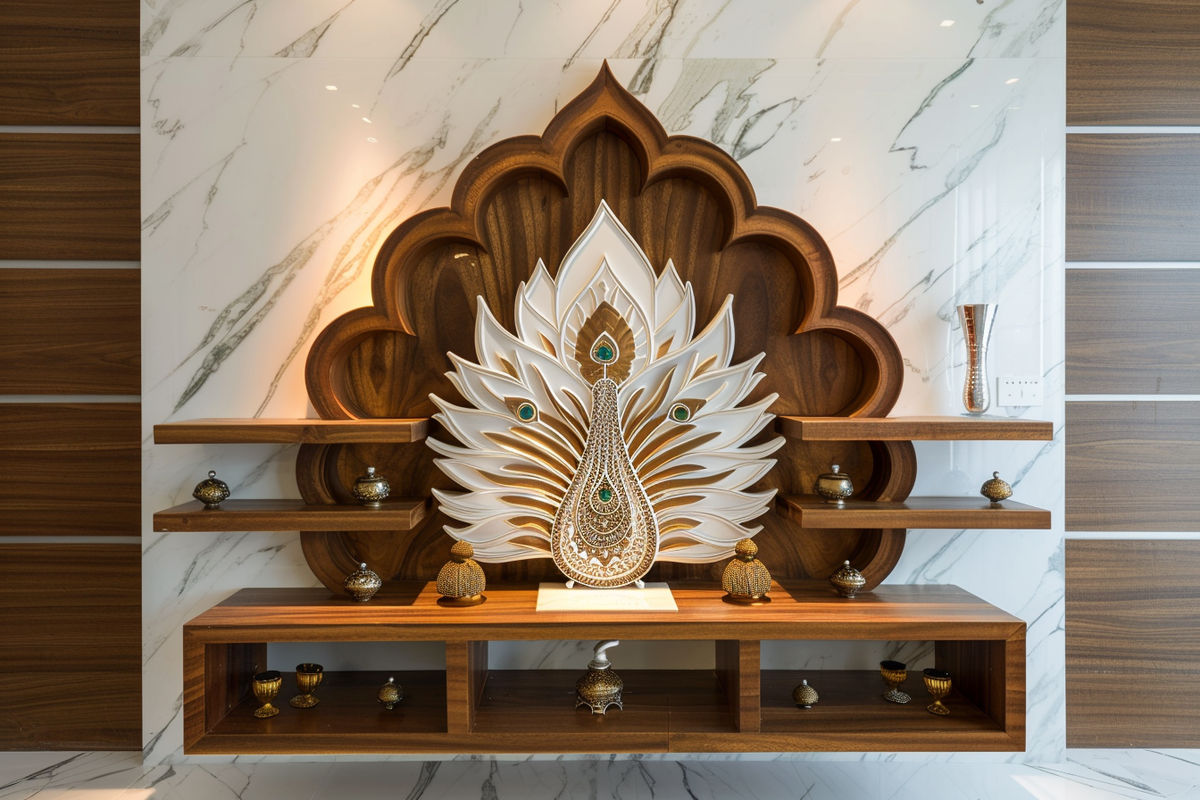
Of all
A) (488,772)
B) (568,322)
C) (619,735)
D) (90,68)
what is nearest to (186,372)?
(90,68)

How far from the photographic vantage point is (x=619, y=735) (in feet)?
5.84

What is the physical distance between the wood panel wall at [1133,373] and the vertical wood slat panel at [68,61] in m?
2.68

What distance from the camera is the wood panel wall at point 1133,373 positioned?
2.13 meters

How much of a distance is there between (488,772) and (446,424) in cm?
96

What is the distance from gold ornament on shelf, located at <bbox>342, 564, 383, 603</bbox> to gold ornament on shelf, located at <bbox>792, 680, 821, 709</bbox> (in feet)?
3.59

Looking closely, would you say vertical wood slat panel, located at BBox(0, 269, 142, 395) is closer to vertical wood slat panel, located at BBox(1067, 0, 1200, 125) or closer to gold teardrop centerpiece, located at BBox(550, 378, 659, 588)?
gold teardrop centerpiece, located at BBox(550, 378, 659, 588)

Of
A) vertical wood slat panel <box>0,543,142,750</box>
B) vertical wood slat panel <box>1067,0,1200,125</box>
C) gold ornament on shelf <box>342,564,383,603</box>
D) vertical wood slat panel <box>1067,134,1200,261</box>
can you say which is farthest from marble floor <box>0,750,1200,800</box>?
vertical wood slat panel <box>1067,0,1200,125</box>

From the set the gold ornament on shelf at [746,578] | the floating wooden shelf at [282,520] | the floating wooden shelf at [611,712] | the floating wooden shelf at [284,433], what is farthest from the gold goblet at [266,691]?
the gold ornament on shelf at [746,578]

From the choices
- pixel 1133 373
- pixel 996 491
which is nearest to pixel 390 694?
pixel 996 491

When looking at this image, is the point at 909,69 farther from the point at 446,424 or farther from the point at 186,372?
the point at 186,372

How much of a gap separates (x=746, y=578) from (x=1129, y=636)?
3.91ft

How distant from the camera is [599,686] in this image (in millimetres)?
1860

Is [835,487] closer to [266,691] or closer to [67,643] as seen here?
[266,691]

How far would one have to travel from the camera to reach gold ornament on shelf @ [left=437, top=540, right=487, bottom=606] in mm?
1827
